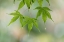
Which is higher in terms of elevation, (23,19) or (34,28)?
(23,19)

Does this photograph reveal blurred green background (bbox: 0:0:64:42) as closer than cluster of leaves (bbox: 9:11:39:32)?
No

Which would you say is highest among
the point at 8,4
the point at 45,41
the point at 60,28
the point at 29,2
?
the point at 8,4

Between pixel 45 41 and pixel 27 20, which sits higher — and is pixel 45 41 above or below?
below

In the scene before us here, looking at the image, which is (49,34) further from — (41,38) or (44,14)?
(44,14)

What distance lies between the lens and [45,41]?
2416 mm

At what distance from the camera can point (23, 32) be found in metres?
2.38

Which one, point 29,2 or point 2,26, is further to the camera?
point 2,26

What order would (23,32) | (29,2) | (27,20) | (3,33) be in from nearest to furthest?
(29,2) < (27,20) < (3,33) < (23,32)

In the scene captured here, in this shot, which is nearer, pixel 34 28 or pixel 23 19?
pixel 23 19

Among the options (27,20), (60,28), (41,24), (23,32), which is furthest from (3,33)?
(27,20)

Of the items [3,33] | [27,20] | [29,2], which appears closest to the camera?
[29,2]

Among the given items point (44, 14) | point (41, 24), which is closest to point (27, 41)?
point (41, 24)

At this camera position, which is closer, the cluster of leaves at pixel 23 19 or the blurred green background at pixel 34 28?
the cluster of leaves at pixel 23 19

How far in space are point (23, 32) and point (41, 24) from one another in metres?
0.29
